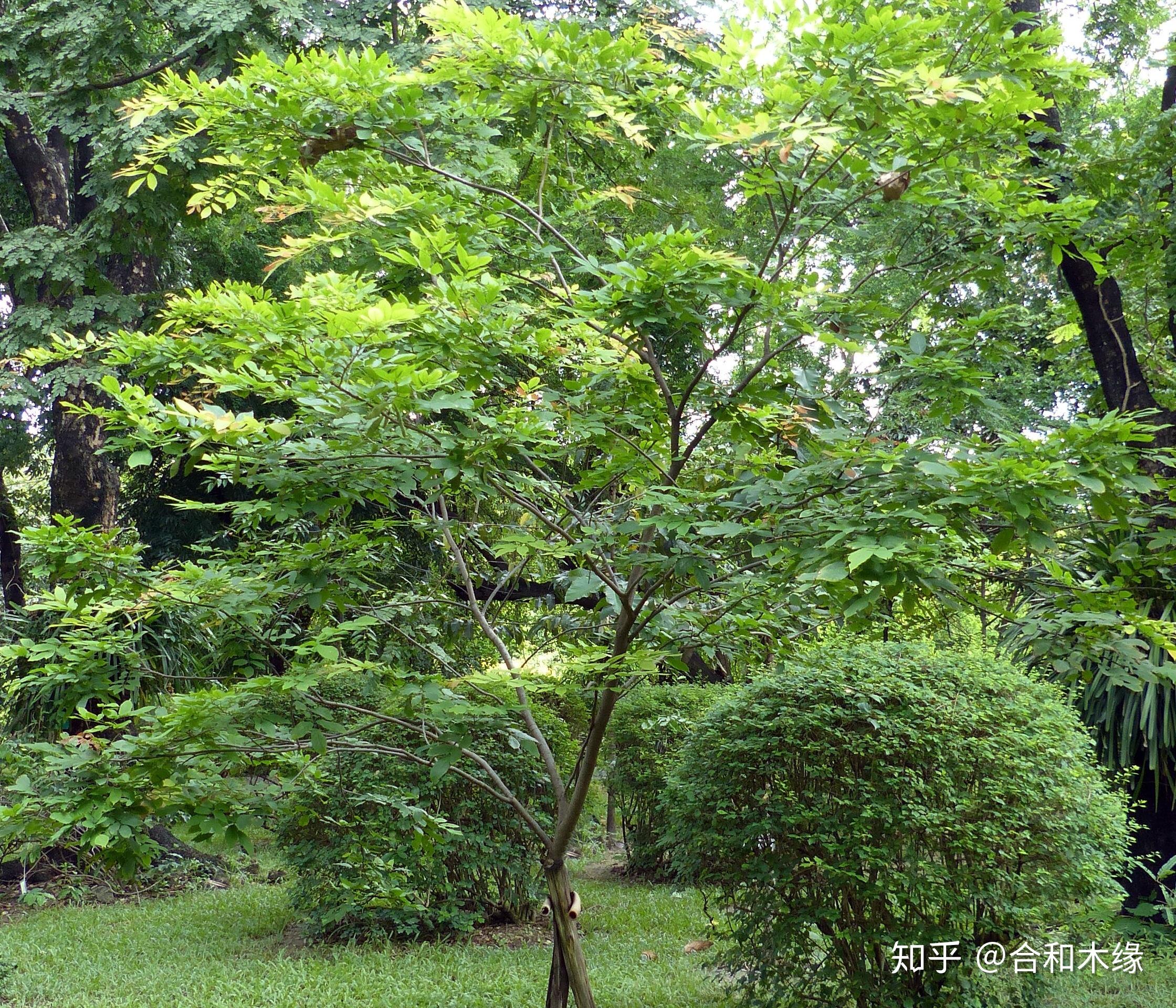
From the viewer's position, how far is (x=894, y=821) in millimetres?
4195

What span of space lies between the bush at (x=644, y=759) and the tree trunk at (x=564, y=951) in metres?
3.68

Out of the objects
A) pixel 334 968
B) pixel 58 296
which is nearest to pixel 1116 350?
pixel 334 968

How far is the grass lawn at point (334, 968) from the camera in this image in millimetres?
5109

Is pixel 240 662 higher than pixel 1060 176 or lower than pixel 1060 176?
lower

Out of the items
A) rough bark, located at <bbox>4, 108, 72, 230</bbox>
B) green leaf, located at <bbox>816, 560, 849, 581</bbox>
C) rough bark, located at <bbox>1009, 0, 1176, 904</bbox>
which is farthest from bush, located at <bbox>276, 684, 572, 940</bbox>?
rough bark, located at <bbox>4, 108, 72, 230</bbox>

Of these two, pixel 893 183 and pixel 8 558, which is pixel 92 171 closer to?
pixel 8 558

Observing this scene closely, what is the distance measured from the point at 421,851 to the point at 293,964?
0.99 meters

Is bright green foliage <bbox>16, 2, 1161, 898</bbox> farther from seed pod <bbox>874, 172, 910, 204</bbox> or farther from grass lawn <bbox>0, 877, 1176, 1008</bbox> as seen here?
grass lawn <bbox>0, 877, 1176, 1008</bbox>

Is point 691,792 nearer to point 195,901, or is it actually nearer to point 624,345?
point 624,345

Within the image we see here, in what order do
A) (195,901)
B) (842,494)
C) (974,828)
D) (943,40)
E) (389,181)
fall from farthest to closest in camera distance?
(195,901), (974,828), (389,181), (943,40), (842,494)

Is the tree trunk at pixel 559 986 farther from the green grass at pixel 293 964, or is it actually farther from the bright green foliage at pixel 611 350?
the green grass at pixel 293 964

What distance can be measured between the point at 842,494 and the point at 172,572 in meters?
2.26

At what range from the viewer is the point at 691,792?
15.4 ft

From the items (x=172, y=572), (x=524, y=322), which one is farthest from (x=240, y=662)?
(x=524, y=322)
